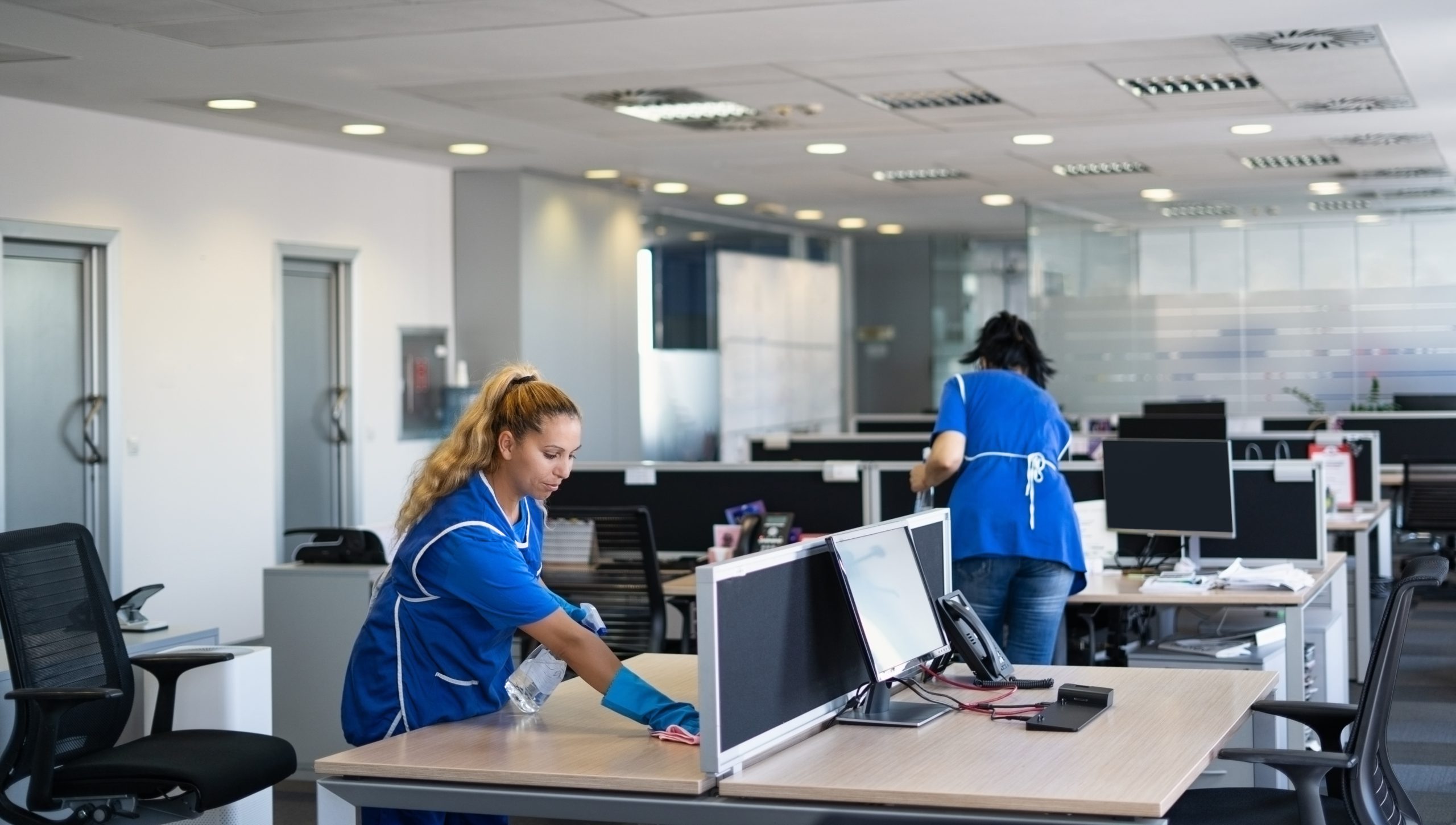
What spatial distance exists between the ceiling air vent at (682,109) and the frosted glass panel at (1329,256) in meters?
5.75

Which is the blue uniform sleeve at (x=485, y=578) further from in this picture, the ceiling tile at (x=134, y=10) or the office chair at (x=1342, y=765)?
the ceiling tile at (x=134, y=10)

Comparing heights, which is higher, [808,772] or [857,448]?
[857,448]

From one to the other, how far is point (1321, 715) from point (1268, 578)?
200 cm

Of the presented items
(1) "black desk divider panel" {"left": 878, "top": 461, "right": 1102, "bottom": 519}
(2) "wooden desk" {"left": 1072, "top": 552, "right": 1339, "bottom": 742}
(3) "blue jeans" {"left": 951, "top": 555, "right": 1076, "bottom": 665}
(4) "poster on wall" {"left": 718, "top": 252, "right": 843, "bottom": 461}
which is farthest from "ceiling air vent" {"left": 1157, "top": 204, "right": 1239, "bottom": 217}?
(3) "blue jeans" {"left": 951, "top": 555, "right": 1076, "bottom": 665}

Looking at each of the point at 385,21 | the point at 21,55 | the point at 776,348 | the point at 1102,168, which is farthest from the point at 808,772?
the point at 776,348

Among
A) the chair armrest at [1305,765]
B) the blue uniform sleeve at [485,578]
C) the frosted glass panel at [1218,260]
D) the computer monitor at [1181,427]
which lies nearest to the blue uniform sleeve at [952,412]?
the chair armrest at [1305,765]

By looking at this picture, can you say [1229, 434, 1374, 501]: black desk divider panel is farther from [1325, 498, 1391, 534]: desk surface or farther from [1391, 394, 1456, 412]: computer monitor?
[1391, 394, 1456, 412]: computer monitor

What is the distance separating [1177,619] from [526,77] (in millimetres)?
3541

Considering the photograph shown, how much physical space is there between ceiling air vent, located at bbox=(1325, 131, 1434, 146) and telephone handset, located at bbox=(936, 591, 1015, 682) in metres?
6.87

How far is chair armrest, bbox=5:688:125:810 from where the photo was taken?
3574 millimetres

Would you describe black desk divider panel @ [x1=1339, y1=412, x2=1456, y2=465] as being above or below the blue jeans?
Answer: above

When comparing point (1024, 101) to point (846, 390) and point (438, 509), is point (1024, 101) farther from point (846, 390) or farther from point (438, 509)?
point (846, 390)

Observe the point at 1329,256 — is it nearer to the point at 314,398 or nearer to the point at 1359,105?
the point at 1359,105

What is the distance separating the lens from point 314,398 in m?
9.16
